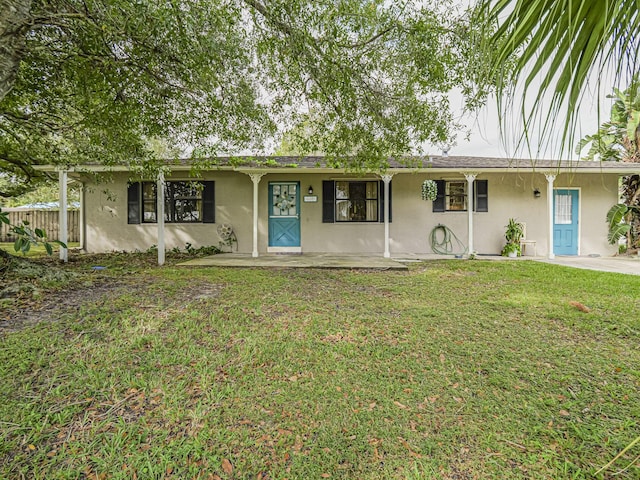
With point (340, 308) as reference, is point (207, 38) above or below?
above

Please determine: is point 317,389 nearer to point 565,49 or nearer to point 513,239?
point 565,49

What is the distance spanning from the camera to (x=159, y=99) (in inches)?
209

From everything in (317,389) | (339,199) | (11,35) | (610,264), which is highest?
(11,35)

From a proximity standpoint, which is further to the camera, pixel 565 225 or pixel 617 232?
pixel 565 225

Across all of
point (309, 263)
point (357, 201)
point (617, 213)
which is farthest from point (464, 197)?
point (309, 263)

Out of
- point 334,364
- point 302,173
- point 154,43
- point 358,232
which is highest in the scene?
point 154,43

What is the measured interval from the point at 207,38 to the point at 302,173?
5154 mm

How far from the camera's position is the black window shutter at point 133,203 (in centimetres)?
938

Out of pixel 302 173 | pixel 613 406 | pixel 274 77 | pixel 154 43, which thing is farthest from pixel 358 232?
pixel 613 406

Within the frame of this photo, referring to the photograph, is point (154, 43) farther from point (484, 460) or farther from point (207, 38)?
point (484, 460)

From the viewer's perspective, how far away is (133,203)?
30.9 feet

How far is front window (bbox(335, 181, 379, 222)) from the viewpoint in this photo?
368 inches

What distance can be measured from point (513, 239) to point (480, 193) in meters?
1.53

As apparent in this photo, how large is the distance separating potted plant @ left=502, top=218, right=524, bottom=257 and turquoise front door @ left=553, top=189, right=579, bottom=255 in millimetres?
1350
